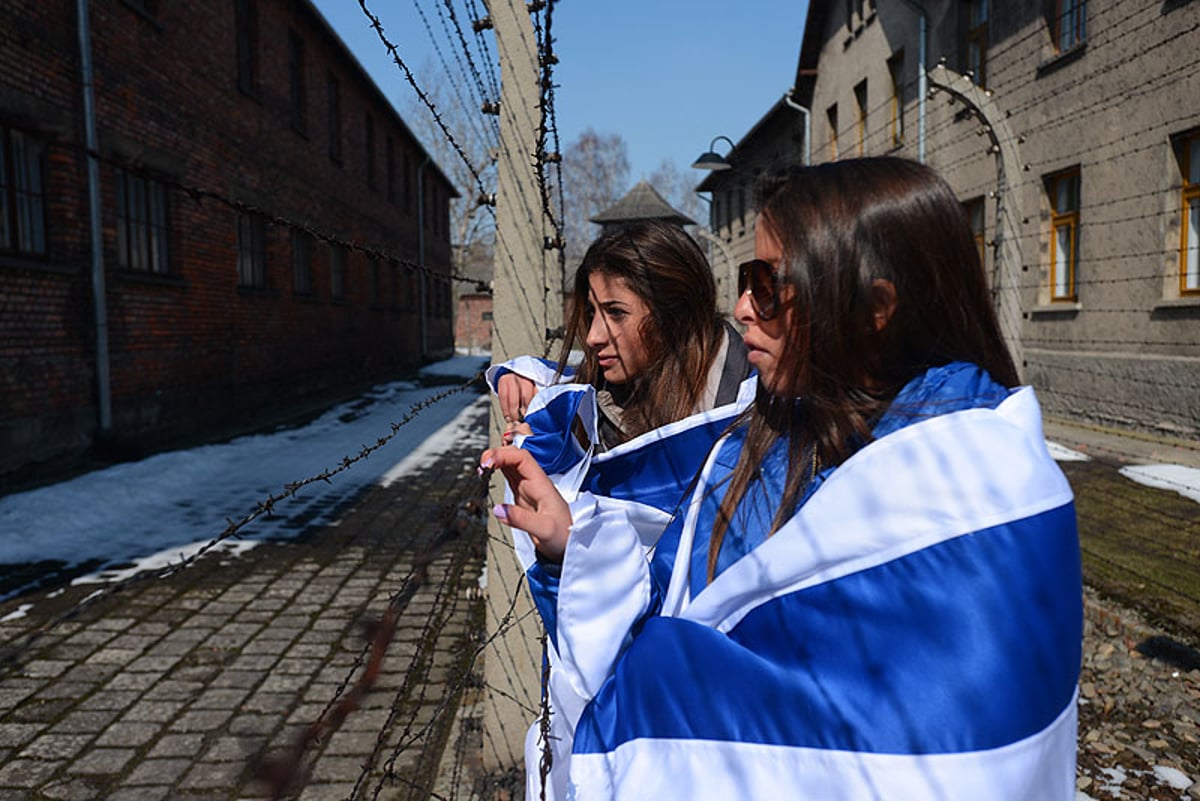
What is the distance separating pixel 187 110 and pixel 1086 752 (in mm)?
12158

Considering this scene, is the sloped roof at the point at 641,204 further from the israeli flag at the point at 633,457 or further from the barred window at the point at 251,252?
the israeli flag at the point at 633,457

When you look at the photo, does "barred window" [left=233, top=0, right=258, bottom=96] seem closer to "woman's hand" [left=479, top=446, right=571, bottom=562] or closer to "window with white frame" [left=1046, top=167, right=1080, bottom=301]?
"window with white frame" [left=1046, top=167, right=1080, bottom=301]

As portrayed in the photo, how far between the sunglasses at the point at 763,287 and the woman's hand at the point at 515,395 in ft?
3.42

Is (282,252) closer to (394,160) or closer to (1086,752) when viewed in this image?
(394,160)

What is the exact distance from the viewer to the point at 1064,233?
12.1m

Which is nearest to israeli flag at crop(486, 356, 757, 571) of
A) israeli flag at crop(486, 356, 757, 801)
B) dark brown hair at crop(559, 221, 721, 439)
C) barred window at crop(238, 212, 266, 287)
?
israeli flag at crop(486, 356, 757, 801)

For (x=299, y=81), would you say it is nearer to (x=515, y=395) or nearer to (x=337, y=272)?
(x=337, y=272)

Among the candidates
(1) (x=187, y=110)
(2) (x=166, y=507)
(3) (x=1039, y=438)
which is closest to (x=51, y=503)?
(2) (x=166, y=507)

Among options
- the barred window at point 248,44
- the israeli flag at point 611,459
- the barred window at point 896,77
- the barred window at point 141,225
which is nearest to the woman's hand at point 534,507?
the israeli flag at point 611,459

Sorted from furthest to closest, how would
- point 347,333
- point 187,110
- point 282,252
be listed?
point 347,333, point 282,252, point 187,110

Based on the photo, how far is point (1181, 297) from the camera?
380 inches

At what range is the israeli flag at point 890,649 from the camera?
96 cm

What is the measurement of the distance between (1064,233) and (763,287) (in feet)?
41.5

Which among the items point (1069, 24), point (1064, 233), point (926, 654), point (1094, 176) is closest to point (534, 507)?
point (926, 654)
